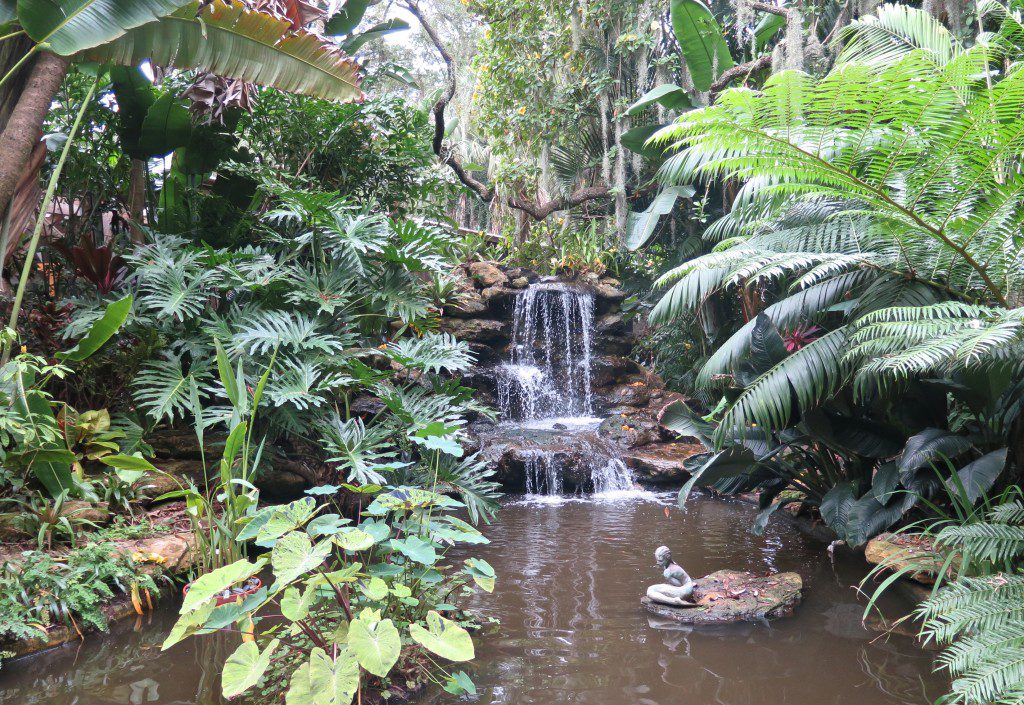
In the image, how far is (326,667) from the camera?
2.25 meters

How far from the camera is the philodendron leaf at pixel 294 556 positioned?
2.23m

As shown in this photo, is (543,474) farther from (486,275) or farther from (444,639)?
(444,639)

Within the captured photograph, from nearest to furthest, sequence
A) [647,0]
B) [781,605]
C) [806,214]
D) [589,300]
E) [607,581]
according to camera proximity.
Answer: [781,605], [607,581], [806,214], [647,0], [589,300]

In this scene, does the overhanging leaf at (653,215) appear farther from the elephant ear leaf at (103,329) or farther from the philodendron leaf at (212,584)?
the philodendron leaf at (212,584)

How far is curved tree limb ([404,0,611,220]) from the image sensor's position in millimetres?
8594

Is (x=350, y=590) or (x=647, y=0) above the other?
(x=647, y=0)

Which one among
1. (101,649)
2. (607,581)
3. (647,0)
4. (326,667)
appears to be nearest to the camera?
(326,667)

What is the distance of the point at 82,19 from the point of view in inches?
159

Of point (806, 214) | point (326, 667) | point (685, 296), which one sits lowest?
point (326, 667)

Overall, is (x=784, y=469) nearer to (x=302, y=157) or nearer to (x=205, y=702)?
(x=205, y=702)

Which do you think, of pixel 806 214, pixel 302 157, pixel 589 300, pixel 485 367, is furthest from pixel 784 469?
pixel 589 300

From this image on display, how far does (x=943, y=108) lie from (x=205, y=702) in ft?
14.7

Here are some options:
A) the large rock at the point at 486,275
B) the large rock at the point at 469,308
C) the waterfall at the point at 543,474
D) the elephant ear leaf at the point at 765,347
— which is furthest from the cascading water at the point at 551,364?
the elephant ear leaf at the point at 765,347

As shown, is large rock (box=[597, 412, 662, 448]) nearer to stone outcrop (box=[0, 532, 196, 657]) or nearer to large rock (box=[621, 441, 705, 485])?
large rock (box=[621, 441, 705, 485])
